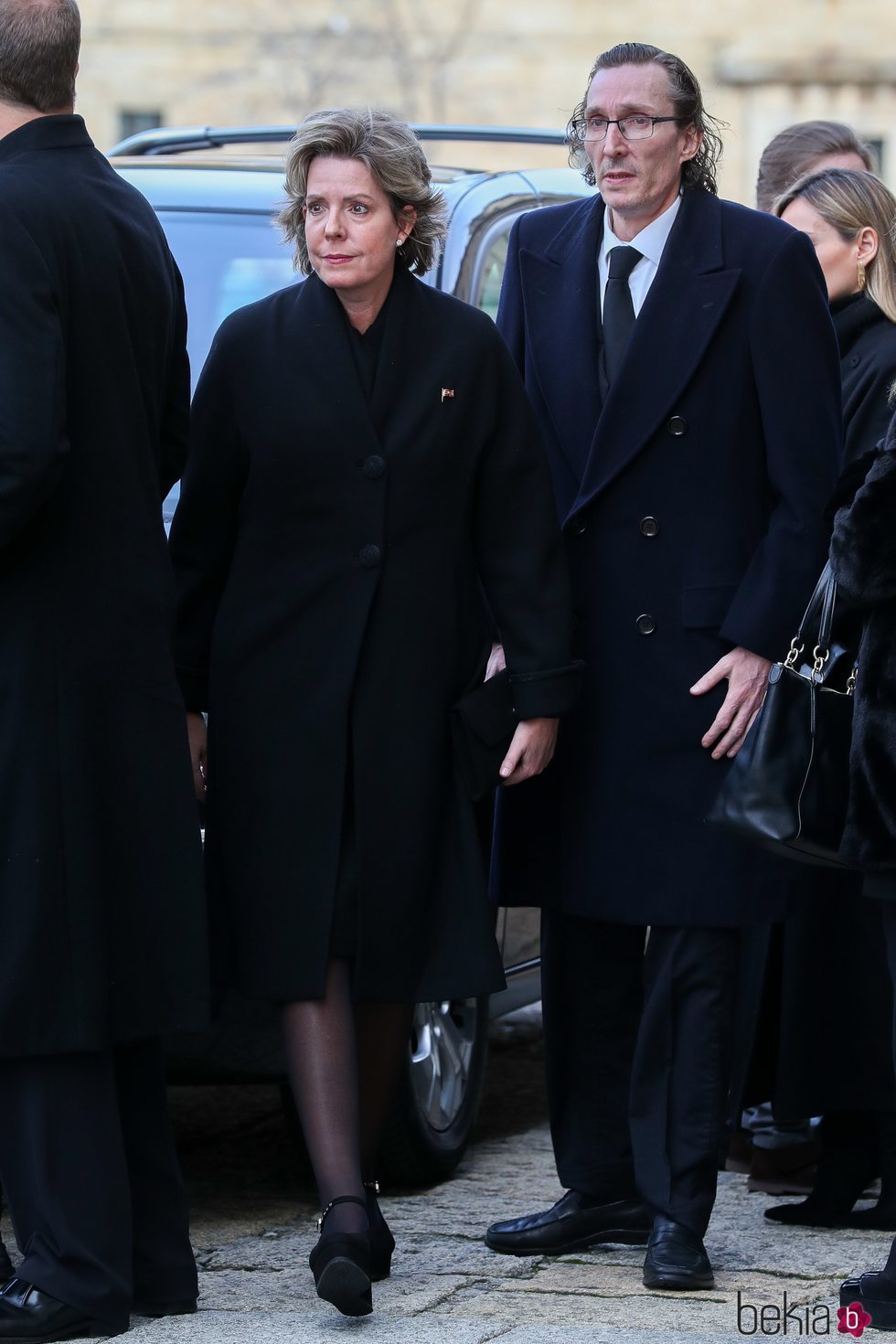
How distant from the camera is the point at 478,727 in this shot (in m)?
4.34

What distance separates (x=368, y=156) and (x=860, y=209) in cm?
136

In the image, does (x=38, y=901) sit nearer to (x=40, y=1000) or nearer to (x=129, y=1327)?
(x=40, y=1000)

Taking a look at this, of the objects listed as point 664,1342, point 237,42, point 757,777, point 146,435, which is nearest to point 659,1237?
point 664,1342

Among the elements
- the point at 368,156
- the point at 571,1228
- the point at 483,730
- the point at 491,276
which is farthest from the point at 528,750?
the point at 491,276

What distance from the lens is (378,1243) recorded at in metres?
4.32

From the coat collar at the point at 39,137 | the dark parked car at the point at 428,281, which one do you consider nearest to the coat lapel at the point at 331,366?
the coat collar at the point at 39,137

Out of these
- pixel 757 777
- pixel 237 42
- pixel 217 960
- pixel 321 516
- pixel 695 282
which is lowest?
pixel 217 960

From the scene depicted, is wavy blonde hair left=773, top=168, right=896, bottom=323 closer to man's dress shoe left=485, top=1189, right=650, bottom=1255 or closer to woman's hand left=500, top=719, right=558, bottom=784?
woman's hand left=500, top=719, right=558, bottom=784

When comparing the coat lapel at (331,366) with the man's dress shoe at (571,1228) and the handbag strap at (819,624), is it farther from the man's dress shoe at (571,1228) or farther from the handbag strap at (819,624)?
the man's dress shoe at (571,1228)

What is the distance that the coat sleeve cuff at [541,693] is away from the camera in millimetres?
4363

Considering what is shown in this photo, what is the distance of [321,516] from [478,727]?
46 centimetres

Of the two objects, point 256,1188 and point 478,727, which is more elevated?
point 478,727

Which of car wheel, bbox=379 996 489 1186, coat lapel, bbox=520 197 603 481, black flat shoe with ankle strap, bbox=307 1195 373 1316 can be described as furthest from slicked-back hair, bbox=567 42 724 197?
black flat shoe with ankle strap, bbox=307 1195 373 1316

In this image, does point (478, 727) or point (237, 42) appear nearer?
point (478, 727)
